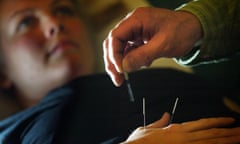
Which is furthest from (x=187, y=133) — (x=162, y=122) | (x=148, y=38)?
(x=148, y=38)

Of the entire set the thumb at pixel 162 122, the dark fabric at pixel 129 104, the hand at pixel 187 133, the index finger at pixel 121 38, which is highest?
the index finger at pixel 121 38

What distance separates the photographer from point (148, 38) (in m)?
0.58

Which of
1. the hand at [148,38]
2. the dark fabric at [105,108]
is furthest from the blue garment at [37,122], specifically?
the hand at [148,38]

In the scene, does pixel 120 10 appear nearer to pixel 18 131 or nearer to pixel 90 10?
pixel 90 10

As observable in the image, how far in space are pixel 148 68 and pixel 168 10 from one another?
9cm

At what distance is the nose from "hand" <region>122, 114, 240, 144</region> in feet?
0.72

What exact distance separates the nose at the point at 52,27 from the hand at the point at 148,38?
0.11m

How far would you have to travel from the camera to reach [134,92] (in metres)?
0.61

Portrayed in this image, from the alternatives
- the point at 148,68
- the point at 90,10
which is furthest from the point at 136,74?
the point at 90,10

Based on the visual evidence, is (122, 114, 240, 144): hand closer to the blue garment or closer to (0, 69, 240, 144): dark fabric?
(0, 69, 240, 144): dark fabric

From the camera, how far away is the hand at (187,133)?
21.8 inches

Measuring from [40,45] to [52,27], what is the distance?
37 millimetres

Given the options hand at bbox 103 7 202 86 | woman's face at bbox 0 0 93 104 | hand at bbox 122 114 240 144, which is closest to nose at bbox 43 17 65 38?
woman's face at bbox 0 0 93 104

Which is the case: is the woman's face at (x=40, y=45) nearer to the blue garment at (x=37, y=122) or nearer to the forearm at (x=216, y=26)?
the blue garment at (x=37, y=122)
